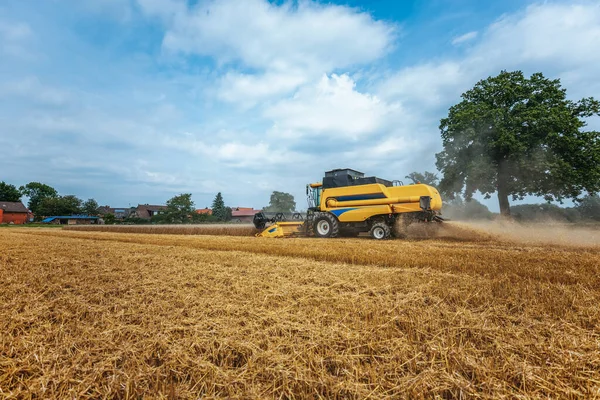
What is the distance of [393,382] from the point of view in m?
1.70

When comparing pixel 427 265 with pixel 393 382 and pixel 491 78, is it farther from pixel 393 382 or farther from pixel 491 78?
pixel 491 78

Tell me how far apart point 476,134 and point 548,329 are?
2021cm

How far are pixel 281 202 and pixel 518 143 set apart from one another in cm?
6482

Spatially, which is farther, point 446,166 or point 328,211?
point 446,166

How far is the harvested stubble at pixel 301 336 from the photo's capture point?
164cm

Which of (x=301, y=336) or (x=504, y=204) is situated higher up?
(x=504, y=204)

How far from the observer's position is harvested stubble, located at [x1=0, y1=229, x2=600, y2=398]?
1.64 metres

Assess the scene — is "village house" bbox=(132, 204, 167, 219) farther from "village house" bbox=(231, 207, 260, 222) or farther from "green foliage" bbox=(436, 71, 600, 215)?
"green foliage" bbox=(436, 71, 600, 215)

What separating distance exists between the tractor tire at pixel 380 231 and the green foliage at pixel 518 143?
10962mm

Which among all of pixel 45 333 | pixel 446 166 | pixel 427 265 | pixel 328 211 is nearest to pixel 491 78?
pixel 446 166

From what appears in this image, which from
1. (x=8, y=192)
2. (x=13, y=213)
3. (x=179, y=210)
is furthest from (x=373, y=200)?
(x=8, y=192)

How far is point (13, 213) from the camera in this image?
57.9 metres

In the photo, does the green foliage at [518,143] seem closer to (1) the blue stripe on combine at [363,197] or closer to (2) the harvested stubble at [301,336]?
(1) the blue stripe on combine at [363,197]

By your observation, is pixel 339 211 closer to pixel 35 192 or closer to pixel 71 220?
pixel 71 220
